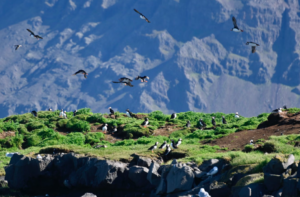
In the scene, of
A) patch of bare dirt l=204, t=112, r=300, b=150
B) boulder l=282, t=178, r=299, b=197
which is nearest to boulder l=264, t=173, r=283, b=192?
boulder l=282, t=178, r=299, b=197

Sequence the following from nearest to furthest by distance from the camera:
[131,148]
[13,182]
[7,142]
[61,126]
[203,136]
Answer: [13,182] → [131,148] → [203,136] → [7,142] → [61,126]

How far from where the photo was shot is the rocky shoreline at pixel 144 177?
17.8 m

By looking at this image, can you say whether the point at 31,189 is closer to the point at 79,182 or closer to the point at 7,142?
the point at 79,182

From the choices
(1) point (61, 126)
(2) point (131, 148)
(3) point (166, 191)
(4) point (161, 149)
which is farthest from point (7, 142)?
(3) point (166, 191)

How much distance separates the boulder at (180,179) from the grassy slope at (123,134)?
1.57m

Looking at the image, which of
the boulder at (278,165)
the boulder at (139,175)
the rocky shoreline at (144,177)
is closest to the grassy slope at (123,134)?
the rocky shoreline at (144,177)

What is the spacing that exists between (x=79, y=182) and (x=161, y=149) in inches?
181

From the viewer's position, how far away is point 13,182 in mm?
24688

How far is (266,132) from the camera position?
2752 cm

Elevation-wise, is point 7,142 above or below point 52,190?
above

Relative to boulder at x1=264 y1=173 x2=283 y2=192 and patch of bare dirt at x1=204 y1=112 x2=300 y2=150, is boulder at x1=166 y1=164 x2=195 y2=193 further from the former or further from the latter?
patch of bare dirt at x1=204 y1=112 x2=300 y2=150

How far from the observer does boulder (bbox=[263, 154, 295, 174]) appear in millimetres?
17984

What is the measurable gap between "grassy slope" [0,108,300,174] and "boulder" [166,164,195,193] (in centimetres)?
157

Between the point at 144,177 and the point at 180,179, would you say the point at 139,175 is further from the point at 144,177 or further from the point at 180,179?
the point at 180,179
